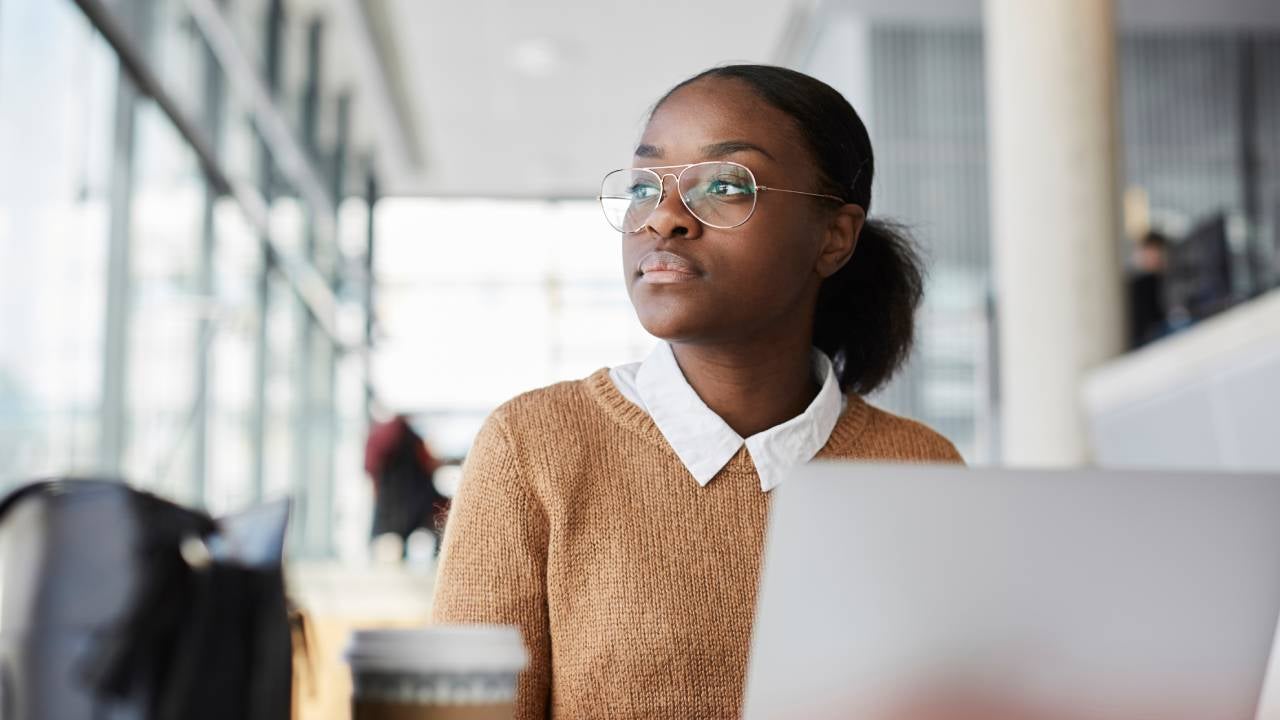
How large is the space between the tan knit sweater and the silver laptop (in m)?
0.50

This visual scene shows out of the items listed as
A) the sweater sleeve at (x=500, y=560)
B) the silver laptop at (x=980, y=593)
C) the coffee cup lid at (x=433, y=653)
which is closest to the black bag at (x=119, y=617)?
the coffee cup lid at (x=433, y=653)

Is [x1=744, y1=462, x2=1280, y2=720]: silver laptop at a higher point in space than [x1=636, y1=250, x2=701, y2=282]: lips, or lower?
lower

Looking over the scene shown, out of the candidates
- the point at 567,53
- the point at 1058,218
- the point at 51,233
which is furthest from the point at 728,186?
the point at 567,53

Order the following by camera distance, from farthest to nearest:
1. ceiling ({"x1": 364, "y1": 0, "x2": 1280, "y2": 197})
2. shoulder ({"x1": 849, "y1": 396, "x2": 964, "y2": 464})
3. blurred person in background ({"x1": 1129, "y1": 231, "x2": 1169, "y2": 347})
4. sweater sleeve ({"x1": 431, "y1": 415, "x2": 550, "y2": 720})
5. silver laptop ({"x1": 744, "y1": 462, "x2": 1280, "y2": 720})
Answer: ceiling ({"x1": 364, "y1": 0, "x2": 1280, "y2": 197}), blurred person in background ({"x1": 1129, "y1": 231, "x2": 1169, "y2": 347}), shoulder ({"x1": 849, "y1": 396, "x2": 964, "y2": 464}), sweater sleeve ({"x1": 431, "y1": 415, "x2": 550, "y2": 720}), silver laptop ({"x1": 744, "y1": 462, "x2": 1280, "y2": 720})

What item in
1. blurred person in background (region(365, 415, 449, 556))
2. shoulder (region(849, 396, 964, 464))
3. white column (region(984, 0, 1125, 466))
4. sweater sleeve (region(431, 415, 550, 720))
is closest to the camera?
sweater sleeve (region(431, 415, 550, 720))

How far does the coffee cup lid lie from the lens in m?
0.65

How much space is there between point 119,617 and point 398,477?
7.31m

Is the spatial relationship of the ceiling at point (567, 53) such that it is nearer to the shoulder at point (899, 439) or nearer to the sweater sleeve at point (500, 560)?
the shoulder at point (899, 439)

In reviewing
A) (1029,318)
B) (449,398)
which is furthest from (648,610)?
(449,398)

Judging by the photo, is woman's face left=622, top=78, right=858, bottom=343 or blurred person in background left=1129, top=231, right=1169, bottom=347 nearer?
woman's face left=622, top=78, right=858, bottom=343

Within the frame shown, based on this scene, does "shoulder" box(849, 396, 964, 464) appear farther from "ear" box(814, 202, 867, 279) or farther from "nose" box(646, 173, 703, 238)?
"nose" box(646, 173, 703, 238)

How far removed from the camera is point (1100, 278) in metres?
4.57

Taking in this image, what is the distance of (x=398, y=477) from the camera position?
779 centimetres

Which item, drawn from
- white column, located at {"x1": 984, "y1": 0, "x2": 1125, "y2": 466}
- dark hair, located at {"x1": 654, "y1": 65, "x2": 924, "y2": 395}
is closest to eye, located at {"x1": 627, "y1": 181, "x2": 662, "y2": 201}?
dark hair, located at {"x1": 654, "y1": 65, "x2": 924, "y2": 395}
